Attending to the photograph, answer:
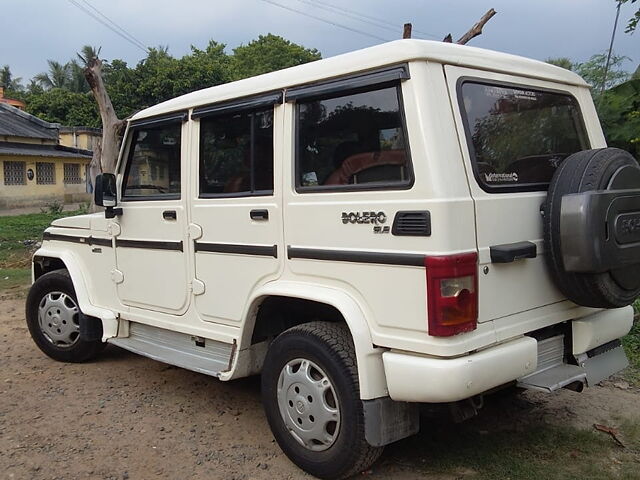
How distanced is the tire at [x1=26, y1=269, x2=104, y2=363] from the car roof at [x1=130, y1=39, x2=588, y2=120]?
2318 millimetres

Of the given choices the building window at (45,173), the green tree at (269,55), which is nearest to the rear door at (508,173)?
the building window at (45,173)

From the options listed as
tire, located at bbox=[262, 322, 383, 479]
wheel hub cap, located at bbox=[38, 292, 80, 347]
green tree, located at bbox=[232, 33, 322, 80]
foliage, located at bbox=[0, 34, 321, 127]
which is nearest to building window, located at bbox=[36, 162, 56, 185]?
foliage, located at bbox=[0, 34, 321, 127]

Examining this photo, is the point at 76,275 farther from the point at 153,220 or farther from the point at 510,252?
the point at 510,252

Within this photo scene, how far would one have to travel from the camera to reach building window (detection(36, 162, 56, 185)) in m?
26.3

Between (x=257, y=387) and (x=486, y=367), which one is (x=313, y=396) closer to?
(x=486, y=367)

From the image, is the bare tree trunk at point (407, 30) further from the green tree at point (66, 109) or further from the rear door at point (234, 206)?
the green tree at point (66, 109)

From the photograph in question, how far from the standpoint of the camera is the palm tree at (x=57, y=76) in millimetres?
45156

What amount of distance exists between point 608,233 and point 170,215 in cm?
279

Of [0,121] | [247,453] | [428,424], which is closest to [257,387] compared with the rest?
[247,453]

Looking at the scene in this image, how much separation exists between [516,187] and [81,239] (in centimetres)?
362

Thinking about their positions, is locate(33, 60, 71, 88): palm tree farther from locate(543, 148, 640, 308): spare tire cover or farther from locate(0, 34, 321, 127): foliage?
locate(543, 148, 640, 308): spare tire cover

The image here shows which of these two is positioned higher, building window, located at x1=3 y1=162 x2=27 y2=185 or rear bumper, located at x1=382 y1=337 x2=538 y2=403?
building window, located at x1=3 y1=162 x2=27 y2=185

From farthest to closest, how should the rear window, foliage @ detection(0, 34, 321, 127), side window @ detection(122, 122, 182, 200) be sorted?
foliage @ detection(0, 34, 321, 127) → side window @ detection(122, 122, 182, 200) → the rear window

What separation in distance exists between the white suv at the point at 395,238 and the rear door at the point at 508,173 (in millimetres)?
11
